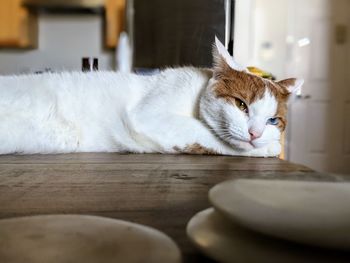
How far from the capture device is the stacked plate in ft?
0.81

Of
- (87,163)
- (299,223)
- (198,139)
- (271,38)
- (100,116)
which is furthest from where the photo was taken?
(271,38)

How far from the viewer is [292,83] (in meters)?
1.23

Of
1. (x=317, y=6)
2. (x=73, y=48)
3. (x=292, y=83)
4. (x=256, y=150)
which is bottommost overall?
(x=256, y=150)

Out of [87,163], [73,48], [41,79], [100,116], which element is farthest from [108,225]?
[73,48]

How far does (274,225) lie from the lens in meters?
0.25

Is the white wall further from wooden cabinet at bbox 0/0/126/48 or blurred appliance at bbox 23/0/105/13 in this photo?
blurred appliance at bbox 23/0/105/13

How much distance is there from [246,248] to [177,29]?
259 cm

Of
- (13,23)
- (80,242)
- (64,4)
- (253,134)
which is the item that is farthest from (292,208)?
(13,23)

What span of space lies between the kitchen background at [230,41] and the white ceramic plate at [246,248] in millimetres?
2272

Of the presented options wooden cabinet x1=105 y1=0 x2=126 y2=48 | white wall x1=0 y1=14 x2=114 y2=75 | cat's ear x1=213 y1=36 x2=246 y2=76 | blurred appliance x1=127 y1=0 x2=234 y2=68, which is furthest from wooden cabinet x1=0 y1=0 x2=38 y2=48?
cat's ear x1=213 y1=36 x2=246 y2=76

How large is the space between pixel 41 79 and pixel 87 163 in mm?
586

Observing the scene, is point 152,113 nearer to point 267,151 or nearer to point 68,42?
point 267,151

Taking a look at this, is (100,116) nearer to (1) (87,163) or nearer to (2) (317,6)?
(1) (87,163)

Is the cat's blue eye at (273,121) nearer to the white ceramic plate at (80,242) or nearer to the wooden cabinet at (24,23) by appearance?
the white ceramic plate at (80,242)
